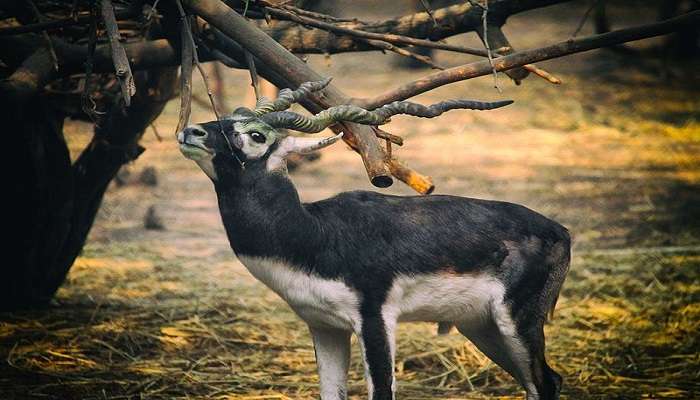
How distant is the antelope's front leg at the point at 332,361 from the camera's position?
5.33 m

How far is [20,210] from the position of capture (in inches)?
268

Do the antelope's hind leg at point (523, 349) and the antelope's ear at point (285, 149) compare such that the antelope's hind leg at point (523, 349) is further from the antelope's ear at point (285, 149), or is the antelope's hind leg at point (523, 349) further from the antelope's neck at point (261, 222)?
the antelope's ear at point (285, 149)

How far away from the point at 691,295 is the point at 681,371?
1542mm

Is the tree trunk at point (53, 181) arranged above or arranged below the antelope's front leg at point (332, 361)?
above

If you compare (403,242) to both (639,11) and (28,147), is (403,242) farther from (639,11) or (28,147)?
(639,11)

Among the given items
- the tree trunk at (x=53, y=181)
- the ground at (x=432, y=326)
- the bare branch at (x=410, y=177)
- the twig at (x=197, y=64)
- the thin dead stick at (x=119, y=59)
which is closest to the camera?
the thin dead stick at (x=119, y=59)

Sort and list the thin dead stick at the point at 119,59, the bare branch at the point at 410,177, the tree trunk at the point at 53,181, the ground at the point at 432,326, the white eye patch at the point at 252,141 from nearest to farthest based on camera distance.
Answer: the thin dead stick at the point at 119,59
the white eye patch at the point at 252,141
the bare branch at the point at 410,177
the ground at the point at 432,326
the tree trunk at the point at 53,181

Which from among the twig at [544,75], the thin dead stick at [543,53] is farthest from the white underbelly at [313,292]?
the twig at [544,75]

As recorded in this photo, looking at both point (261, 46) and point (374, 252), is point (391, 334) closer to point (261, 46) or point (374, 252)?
point (374, 252)

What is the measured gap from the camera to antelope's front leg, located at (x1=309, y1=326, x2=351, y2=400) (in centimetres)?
533

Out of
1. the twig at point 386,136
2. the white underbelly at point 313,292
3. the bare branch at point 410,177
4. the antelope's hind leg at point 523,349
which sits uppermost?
the twig at point 386,136

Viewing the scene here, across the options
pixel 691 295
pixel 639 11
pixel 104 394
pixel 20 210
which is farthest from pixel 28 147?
pixel 639 11

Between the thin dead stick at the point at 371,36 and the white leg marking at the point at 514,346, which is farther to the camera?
the thin dead stick at the point at 371,36

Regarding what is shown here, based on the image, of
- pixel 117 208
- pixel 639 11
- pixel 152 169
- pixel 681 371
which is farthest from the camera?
pixel 639 11
